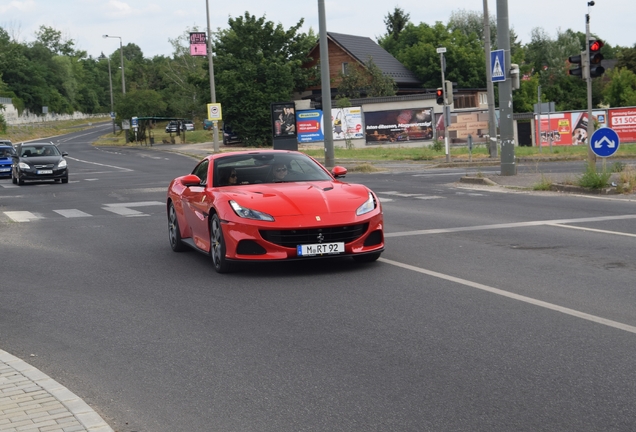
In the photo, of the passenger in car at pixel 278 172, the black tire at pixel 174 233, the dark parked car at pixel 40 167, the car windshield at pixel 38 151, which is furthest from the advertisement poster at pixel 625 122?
the passenger in car at pixel 278 172

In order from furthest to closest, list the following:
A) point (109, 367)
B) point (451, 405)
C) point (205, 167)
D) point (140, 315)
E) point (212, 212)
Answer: point (205, 167), point (212, 212), point (140, 315), point (109, 367), point (451, 405)

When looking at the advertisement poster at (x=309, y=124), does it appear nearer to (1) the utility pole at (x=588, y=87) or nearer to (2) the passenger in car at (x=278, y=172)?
(1) the utility pole at (x=588, y=87)

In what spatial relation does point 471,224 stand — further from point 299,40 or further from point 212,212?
point 299,40

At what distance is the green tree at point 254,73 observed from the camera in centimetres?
6731

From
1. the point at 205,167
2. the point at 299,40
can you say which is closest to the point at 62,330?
the point at 205,167

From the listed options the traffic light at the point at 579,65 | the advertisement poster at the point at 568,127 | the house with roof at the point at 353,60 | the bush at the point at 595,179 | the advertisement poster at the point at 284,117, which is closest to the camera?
the bush at the point at 595,179

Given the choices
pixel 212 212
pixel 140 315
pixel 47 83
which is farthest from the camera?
pixel 47 83

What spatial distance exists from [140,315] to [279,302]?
1.22 meters

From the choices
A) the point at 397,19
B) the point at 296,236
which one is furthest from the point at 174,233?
the point at 397,19

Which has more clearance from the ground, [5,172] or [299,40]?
[299,40]

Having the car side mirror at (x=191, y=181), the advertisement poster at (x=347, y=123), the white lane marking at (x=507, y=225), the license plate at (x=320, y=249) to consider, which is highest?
the advertisement poster at (x=347, y=123)

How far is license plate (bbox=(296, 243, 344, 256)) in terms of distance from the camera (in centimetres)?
996

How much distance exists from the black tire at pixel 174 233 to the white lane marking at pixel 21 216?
6.58 m

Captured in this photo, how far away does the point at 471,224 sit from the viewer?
48.6ft
